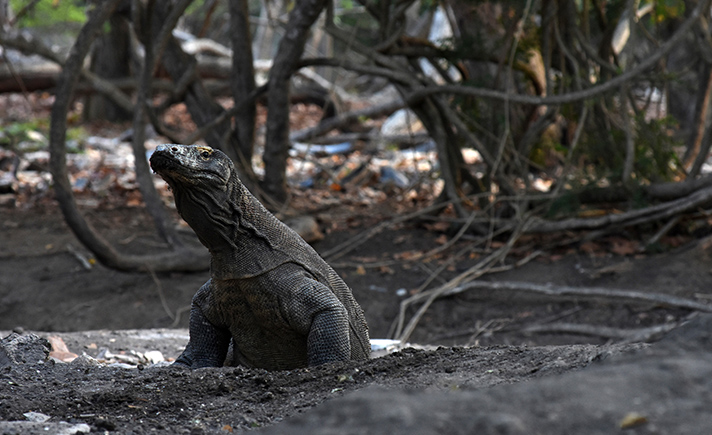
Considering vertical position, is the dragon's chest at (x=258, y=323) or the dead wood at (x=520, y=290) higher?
the dragon's chest at (x=258, y=323)

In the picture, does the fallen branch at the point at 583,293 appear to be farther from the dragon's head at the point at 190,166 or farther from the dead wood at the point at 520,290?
the dragon's head at the point at 190,166

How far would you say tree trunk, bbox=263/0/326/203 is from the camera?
289 inches

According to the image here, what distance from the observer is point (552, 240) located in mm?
7934

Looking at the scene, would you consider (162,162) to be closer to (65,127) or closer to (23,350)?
(23,350)

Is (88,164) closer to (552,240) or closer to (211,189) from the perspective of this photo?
(552,240)

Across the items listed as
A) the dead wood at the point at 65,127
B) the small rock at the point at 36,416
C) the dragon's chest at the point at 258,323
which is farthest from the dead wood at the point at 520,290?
the small rock at the point at 36,416

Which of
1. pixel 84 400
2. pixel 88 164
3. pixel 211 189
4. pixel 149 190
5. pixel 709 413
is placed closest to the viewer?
pixel 709 413

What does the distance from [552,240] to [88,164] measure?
720 centimetres

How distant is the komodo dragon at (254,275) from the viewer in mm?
3332

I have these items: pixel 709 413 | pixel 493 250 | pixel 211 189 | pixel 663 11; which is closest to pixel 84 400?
pixel 211 189

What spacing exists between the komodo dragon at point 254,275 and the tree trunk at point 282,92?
4.13 m

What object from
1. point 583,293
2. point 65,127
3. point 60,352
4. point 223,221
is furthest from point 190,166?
point 583,293

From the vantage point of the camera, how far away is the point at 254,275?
3.48m

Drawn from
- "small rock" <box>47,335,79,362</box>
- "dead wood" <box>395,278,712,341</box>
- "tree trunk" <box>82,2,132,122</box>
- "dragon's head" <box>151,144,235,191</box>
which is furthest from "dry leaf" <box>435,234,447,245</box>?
"tree trunk" <box>82,2,132,122</box>
